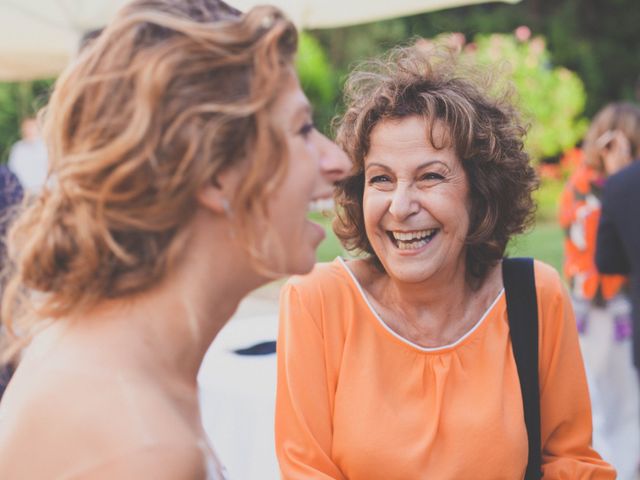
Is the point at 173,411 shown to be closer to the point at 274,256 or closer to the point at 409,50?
the point at 274,256

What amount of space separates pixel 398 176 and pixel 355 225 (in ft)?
0.93

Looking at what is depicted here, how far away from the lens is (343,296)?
209cm

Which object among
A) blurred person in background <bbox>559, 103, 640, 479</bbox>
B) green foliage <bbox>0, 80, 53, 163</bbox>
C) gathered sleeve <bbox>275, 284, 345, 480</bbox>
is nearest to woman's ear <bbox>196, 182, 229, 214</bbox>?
gathered sleeve <bbox>275, 284, 345, 480</bbox>

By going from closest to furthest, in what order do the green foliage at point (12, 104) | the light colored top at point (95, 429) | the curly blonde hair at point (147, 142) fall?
the light colored top at point (95, 429) < the curly blonde hair at point (147, 142) < the green foliage at point (12, 104)

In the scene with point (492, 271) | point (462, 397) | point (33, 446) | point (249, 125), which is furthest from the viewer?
point (492, 271)

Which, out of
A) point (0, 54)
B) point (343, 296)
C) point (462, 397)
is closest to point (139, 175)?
point (343, 296)

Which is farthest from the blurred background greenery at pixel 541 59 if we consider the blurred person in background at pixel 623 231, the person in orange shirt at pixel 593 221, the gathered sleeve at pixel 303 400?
the gathered sleeve at pixel 303 400

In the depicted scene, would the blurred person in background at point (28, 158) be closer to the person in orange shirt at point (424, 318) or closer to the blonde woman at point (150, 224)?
the person in orange shirt at point (424, 318)

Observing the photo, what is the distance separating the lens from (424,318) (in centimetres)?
217

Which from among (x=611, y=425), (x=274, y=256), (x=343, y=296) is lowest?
(x=611, y=425)

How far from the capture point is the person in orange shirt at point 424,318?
75.9 inches

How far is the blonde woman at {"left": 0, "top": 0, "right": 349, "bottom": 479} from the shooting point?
1.02 meters

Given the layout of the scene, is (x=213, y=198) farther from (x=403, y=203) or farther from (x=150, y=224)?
(x=403, y=203)

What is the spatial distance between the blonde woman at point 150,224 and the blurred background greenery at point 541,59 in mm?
8728
